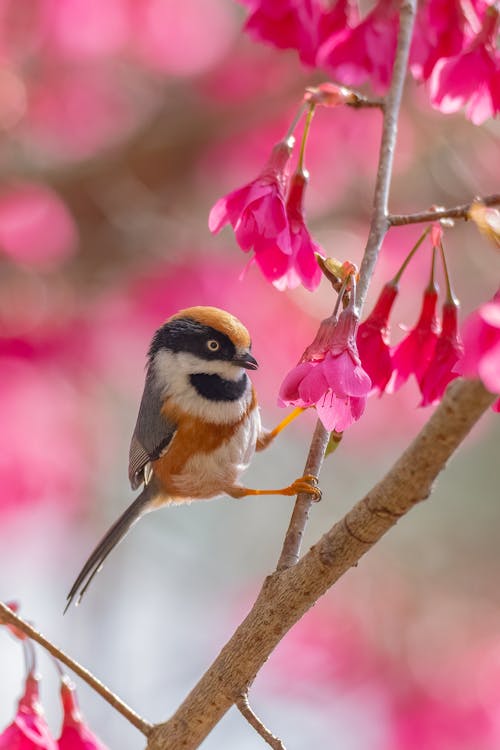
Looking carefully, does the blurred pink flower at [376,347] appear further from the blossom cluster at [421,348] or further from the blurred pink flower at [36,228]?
the blurred pink flower at [36,228]

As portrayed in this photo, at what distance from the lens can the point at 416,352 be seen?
1.80m

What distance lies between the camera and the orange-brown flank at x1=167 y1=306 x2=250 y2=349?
2549 millimetres

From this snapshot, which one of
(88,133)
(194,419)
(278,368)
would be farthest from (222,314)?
(88,133)

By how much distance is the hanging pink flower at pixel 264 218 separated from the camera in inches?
68.1

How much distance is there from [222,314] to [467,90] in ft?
3.03

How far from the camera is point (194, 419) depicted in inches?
105

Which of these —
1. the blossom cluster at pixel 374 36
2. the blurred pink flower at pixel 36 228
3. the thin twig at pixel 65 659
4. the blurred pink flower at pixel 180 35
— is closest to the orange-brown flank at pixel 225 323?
the blossom cluster at pixel 374 36

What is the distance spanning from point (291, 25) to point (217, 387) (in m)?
0.97

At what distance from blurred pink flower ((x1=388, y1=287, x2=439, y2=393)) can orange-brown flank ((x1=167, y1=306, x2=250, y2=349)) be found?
30.8 inches

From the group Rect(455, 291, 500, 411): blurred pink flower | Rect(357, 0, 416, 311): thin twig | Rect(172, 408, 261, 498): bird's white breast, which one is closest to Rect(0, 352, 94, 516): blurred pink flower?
Rect(172, 408, 261, 498): bird's white breast

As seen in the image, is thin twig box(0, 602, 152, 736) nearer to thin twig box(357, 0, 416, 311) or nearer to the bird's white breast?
thin twig box(357, 0, 416, 311)

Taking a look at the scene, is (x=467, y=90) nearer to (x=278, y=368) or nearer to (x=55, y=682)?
(x=278, y=368)

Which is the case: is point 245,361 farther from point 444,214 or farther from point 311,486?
point 444,214

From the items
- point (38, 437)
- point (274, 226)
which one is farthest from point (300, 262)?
point (38, 437)
